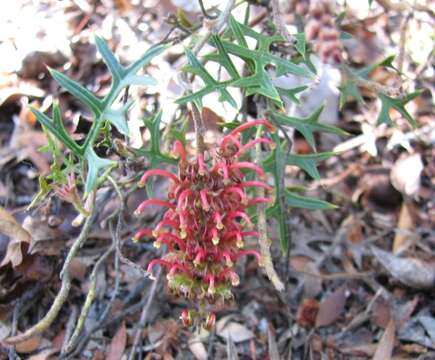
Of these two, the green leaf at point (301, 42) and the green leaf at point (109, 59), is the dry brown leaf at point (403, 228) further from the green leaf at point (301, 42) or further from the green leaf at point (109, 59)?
the green leaf at point (109, 59)

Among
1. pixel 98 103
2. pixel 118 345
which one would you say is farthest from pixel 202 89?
pixel 118 345

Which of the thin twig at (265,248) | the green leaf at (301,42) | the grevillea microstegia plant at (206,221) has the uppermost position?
the green leaf at (301,42)

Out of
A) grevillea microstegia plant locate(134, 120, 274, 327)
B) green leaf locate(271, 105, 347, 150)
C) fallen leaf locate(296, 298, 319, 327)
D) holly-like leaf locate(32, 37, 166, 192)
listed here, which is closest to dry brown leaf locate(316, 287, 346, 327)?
fallen leaf locate(296, 298, 319, 327)

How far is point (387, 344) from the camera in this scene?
149 centimetres

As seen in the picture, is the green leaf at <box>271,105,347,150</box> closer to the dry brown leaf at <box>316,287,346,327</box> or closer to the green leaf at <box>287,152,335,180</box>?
the green leaf at <box>287,152,335,180</box>

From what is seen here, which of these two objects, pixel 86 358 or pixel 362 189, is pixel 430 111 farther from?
pixel 86 358

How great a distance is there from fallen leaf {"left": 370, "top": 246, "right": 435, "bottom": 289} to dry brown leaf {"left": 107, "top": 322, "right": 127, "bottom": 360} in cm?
72

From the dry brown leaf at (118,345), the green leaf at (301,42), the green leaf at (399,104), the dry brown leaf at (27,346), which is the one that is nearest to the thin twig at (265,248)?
the green leaf at (301,42)

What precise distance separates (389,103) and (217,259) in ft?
2.03

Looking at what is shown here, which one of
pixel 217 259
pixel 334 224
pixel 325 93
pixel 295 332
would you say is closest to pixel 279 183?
pixel 217 259

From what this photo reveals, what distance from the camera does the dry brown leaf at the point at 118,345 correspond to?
1.45 m

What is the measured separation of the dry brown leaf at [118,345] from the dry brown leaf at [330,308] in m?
0.49

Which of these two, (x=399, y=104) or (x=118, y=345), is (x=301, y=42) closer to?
(x=399, y=104)

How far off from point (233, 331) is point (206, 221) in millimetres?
600
